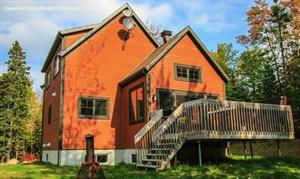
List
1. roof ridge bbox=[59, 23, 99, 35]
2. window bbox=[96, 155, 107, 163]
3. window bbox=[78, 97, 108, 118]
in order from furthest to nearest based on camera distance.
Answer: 1. roof ridge bbox=[59, 23, 99, 35]
2. window bbox=[78, 97, 108, 118]
3. window bbox=[96, 155, 107, 163]

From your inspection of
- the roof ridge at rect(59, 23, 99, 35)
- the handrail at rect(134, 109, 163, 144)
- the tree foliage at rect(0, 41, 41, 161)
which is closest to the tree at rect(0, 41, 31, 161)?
the tree foliage at rect(0, 41, 41, 161)

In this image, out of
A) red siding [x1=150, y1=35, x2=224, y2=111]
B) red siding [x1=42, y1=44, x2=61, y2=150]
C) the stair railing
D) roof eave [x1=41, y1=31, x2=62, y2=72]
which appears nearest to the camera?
the stair railing

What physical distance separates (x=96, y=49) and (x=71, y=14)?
2260 millimetres

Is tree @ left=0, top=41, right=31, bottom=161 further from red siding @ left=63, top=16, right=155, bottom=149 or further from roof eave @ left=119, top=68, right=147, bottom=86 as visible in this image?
roof eave @ left=119, top=68, right=147, bottom=86

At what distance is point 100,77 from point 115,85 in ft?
3.08

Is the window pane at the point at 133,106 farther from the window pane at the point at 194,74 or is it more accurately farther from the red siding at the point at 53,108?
the red siding at the point at 53,108

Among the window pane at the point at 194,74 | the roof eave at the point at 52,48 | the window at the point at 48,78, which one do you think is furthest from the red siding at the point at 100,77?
the window at the point at 48,78

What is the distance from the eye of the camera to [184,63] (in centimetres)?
1567

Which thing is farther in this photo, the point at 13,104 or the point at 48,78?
the point at 13,104

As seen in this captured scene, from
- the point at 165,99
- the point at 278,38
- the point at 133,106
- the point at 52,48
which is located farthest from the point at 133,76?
the point at 278,38

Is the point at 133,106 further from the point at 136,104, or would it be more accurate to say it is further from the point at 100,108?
the point at 100,108

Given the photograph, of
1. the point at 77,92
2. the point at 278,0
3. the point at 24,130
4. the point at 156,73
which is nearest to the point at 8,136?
the point at 24,130

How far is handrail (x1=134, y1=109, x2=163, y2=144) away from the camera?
11.8 metres

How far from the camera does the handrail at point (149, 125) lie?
11820 mm
